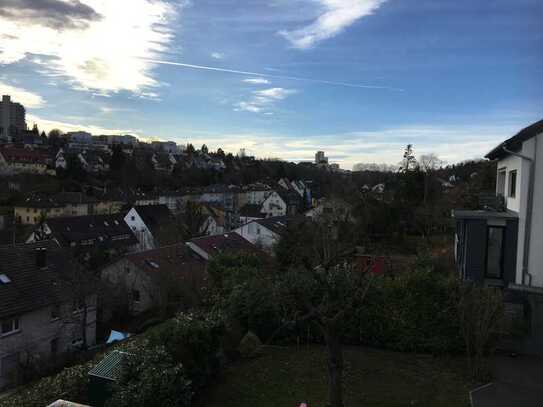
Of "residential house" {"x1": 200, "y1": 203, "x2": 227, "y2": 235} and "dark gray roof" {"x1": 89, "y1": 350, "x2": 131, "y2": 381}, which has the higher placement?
"dark gray roof" {"x1": 89, "y1": 350, "x2": 131, "y2": 381}

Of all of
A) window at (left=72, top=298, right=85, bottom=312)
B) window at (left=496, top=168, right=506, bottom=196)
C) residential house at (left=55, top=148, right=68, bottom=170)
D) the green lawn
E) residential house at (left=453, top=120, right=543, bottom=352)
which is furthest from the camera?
residential house at (left=55, top=148, right=68, bottom=170)

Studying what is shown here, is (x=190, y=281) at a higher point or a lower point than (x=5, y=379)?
Result: higher

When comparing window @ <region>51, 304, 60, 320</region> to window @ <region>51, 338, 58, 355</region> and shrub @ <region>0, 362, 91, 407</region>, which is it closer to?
window @ <region>51, 338, 58, 355</region>

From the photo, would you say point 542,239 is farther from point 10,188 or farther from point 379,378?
point 10,188

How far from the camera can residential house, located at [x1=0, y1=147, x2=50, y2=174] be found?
254ft

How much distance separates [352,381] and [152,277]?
A: 16149 mm

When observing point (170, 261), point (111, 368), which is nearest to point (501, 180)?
point (111, 368)

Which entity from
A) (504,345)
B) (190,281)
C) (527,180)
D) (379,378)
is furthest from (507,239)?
(190,281)

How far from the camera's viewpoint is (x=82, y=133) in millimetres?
162250

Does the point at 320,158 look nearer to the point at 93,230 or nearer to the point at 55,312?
the point at 93,230

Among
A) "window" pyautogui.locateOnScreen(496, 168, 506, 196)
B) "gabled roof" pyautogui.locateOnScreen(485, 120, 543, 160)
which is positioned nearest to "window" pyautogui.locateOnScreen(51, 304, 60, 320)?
"gabled roof" pyautogui.locateOnScreen(485, 120, 543, 160)

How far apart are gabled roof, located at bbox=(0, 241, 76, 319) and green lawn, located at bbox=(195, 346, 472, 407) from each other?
11222mm

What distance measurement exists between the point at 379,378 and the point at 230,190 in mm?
74770

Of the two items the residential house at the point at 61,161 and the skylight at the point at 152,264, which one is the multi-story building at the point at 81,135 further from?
the skylight at the point at 152,264
